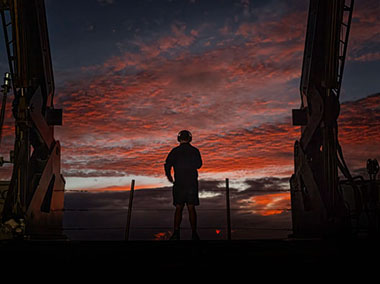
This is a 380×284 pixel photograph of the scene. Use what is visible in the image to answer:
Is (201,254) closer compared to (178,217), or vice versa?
(201,254)

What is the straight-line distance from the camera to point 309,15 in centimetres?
931

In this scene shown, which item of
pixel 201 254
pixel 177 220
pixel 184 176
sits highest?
pixel 184 176

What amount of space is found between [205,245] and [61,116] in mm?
5774

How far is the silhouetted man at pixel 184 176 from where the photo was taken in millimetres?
8219

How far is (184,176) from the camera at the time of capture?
828cm

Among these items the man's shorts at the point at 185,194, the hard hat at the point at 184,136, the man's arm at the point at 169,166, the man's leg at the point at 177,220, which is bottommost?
the man's leg at the point at 177,220

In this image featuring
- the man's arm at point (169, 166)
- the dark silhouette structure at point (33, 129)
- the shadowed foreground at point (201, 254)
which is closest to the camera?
the shadowed foreground at point (201, 254)

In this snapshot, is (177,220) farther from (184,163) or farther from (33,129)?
(33,129)

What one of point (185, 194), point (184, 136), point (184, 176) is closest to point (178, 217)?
point (185, 194)

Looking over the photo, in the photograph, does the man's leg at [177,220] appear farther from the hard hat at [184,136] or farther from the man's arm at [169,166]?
the hard hat at [184,136]

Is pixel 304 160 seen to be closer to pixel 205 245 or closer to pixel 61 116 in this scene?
pixel 205 245

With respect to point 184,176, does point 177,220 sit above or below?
below

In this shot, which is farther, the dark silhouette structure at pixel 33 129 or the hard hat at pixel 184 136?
the hard hat at pixel 184 136

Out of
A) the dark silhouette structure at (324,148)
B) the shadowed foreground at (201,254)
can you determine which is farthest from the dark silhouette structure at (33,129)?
the dark silhouette structure at (324,148)
